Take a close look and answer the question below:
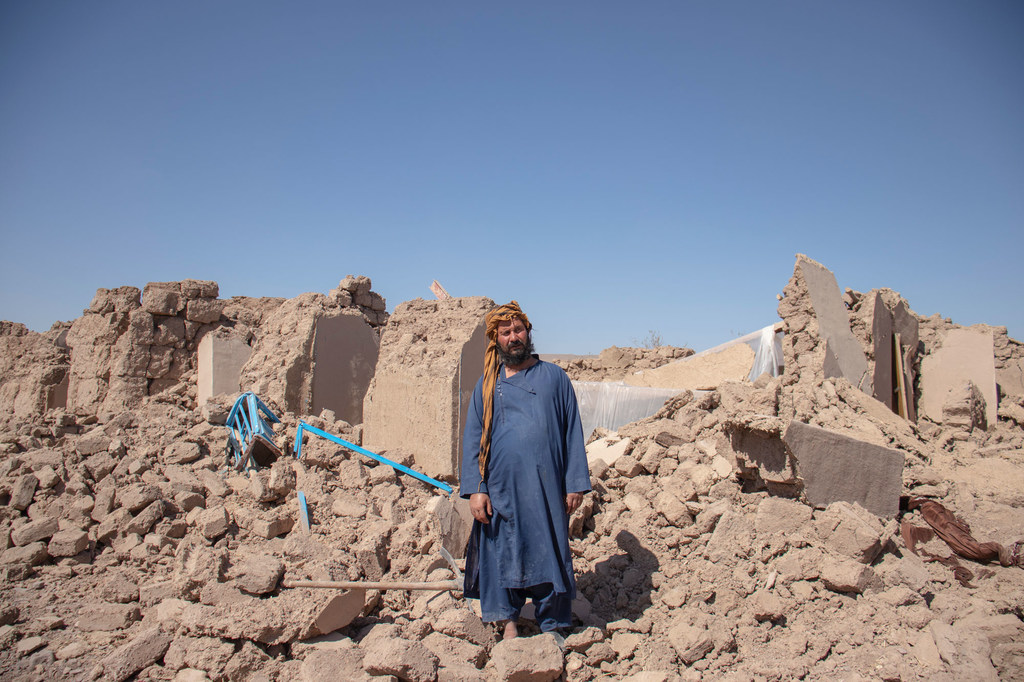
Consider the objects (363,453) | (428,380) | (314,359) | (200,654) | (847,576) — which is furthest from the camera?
(314,359)

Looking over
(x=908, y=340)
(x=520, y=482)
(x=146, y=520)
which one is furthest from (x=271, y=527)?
(x=908, y=340)

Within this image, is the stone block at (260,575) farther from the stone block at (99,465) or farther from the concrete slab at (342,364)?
the concrete slab at (342,364)

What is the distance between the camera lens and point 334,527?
3.93 meters

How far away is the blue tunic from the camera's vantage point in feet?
9.59

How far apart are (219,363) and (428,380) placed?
3.73m

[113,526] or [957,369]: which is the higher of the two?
[957,369]

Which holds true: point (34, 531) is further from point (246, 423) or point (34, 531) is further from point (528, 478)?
point (528, 478)

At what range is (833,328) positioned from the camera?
5.96 metres

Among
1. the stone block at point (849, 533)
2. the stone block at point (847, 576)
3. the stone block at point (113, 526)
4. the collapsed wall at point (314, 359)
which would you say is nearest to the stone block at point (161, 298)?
the collapsed wall at point (314, 359)

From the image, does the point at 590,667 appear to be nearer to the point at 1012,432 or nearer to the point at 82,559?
the point at 82,559

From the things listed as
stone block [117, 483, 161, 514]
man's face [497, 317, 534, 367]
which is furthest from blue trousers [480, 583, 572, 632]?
stone block [117, 483, 161, 514]

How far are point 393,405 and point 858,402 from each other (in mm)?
3723

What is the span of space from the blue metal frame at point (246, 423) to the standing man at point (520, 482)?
2.43 meters

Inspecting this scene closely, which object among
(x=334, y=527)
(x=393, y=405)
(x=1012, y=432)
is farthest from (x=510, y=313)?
(x=1012, y=432)
